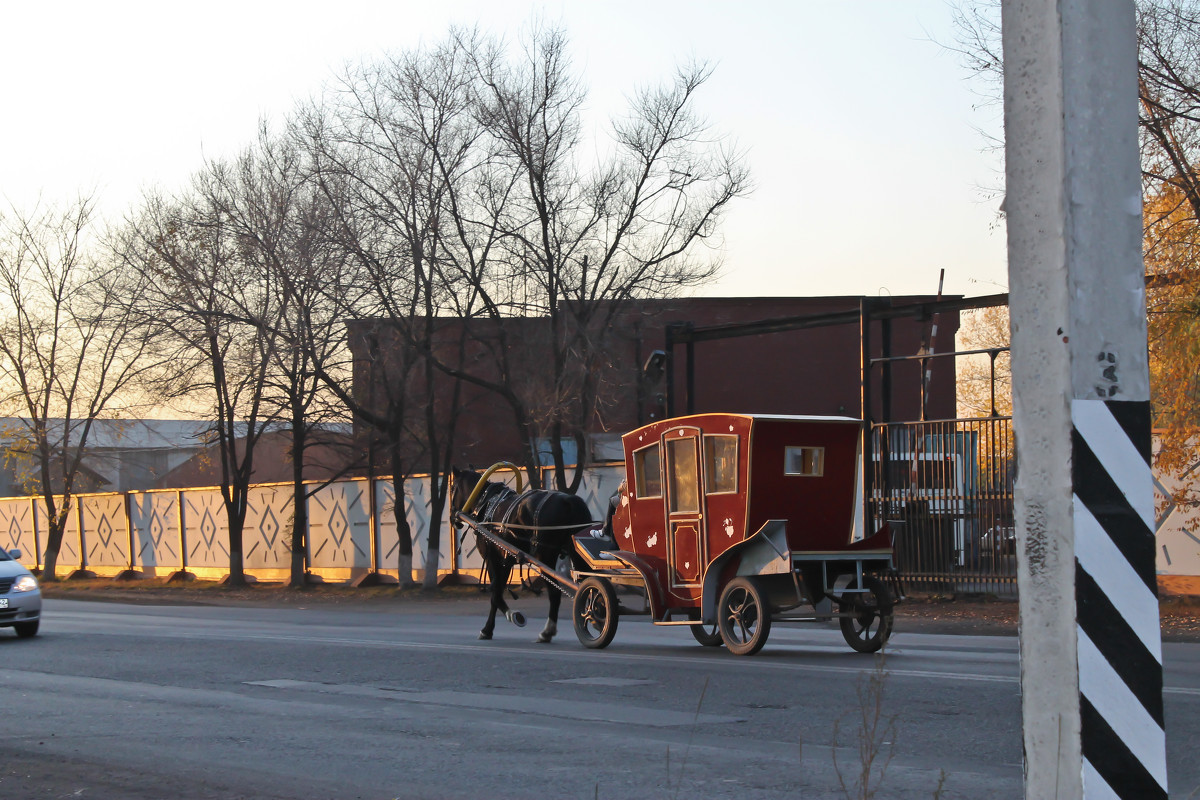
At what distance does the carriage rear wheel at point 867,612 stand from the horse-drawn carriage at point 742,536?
0.05 ft

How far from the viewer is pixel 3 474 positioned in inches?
3391

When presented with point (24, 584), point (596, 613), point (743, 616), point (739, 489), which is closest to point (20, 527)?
point (24, 584)

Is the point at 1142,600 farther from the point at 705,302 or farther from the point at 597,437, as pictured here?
the point at 705,302

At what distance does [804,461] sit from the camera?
14.4 meters

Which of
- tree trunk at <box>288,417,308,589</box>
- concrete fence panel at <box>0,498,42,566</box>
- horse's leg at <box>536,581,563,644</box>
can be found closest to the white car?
horse's leg at <box>536,581,563,644</box>

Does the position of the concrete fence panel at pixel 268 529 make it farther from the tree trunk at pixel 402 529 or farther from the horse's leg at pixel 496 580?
the horse's leg at pixel 496 580

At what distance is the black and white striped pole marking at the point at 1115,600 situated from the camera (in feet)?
12.6

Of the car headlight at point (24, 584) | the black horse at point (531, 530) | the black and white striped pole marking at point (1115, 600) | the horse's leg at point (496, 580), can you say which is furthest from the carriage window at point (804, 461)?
the car headlight at point (24, 584)

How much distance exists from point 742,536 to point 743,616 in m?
0.90

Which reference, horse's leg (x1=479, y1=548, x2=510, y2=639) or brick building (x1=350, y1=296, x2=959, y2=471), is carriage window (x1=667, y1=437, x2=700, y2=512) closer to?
horse's leg (x1=479, y1=548, x2=510, y2=639)

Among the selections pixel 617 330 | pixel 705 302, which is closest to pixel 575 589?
pixel 617 330

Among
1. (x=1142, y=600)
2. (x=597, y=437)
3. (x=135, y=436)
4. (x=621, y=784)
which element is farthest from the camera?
(x=135, y=436)

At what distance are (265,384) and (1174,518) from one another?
22.1 metres

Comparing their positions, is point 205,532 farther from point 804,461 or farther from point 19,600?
point 804,461
